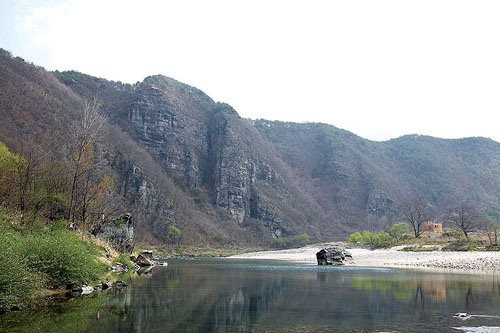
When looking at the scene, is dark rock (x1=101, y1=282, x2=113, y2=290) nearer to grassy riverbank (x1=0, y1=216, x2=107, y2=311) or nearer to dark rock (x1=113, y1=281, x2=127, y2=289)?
dark rock (x1=113, y1=281, x2=127, y2=289)

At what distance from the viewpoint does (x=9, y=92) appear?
103 m

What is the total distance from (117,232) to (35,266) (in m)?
23.9

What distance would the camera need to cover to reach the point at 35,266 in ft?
60.5

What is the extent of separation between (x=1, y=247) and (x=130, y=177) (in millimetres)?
115025

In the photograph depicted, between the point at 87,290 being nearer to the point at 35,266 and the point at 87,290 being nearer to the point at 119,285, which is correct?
the point at 119,285

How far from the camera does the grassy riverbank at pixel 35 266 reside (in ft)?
47.7

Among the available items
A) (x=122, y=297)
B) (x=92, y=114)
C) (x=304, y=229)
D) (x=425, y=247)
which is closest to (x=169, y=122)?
(x=304, y=229)

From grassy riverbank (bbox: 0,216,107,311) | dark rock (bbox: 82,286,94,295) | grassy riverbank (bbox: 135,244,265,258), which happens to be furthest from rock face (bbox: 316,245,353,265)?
grassy riverbank (bbox: 135,244,265,258)

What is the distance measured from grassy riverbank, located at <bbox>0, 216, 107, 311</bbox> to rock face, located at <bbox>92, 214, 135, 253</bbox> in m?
15.5

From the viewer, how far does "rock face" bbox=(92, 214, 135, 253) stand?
40781 millimetres

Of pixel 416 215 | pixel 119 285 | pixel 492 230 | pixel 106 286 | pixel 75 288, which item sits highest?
pixel 416 215

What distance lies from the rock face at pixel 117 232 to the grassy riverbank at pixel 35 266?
51.0ft

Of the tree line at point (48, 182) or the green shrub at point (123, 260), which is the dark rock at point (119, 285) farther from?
the green shrub at point (123, 260)

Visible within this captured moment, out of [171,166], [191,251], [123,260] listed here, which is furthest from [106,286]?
[171,166]
